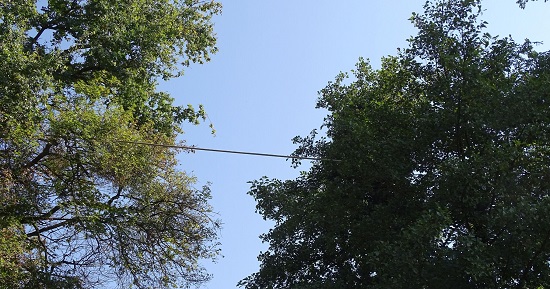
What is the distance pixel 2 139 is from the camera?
33.9 feet

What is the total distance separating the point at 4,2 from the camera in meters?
11.4

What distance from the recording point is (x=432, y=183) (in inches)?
404

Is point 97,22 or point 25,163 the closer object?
point 25,163

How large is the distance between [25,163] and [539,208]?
→ 7.41 metres

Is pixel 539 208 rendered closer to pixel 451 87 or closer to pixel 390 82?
pixel 451 87

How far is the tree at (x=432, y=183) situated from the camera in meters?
8.89

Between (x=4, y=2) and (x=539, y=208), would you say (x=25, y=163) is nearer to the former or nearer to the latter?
(x=4, y=2)

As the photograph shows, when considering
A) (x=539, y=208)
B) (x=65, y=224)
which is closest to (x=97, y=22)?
(x=65, y=224)

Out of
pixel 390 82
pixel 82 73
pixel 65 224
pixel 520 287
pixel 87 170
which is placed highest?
pixel 82 73

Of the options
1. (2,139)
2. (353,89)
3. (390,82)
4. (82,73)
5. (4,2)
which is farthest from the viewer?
(353,89)

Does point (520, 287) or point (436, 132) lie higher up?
point (436, 132)

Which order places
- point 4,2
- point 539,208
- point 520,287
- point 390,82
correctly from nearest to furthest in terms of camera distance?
1. point 539,208
2. point 520,287
3. point 4,2
4. point 390,82

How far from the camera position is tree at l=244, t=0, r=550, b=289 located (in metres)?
8.89

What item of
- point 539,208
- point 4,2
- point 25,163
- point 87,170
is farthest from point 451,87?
point 4,2
